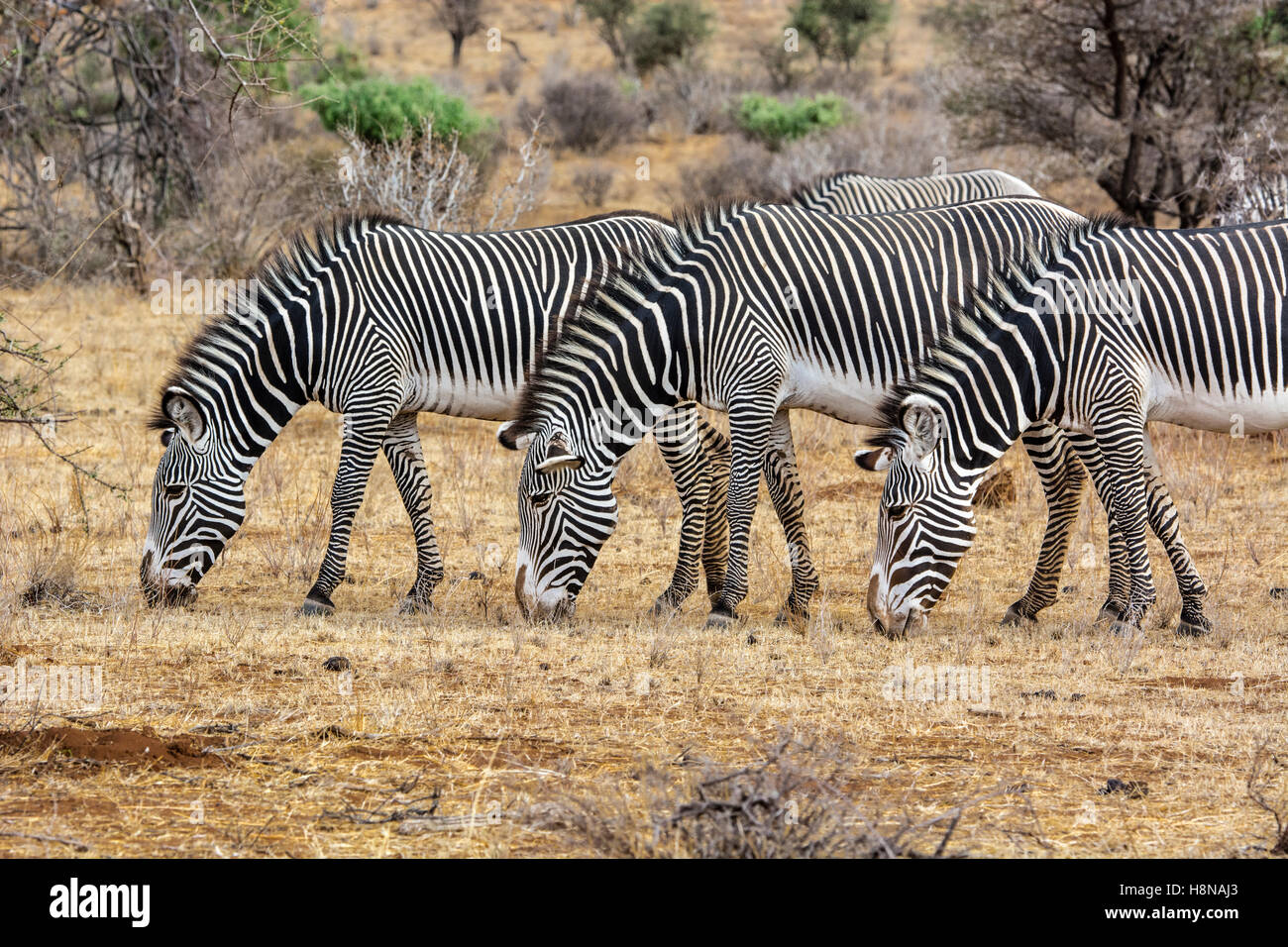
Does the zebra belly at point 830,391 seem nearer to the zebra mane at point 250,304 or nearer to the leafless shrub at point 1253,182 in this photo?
the zebra mane at point 250,304

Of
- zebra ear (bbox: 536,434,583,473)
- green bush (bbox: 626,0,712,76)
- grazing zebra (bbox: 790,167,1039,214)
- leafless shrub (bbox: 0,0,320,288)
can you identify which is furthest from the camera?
green bush (bbox: 626,0,712,76)

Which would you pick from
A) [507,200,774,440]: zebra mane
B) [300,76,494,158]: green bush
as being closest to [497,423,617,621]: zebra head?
[507,200,774,440]: zebra mane

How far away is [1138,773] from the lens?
17.7ft

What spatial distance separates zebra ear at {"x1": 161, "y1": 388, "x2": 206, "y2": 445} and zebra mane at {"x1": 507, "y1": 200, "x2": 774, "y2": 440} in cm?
169

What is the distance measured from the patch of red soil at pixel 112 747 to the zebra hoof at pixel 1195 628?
15.6 ft

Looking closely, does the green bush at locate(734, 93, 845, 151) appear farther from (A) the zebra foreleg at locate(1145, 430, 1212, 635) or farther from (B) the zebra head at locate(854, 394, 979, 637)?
(B) the zebra head at locate(854, 394, 979, 637)

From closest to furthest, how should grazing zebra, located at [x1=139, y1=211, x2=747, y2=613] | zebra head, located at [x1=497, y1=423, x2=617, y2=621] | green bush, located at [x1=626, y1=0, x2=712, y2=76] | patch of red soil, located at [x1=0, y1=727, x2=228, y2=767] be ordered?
patch of red soil, located at [x1=0, y1=727, x2=228, y2=767] → zebra head, located at [x1=497, y1=423, x2=617, y2=621] → grazing zebra, located at [x1=139, y1=211, x2=747, y2=613] → green bush, located at [x1=626, y1=0, x2=712, y2=76]

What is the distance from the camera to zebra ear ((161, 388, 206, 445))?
7.92m

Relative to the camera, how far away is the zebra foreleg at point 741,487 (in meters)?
7.68

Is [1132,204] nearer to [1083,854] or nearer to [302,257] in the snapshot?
[302,257]

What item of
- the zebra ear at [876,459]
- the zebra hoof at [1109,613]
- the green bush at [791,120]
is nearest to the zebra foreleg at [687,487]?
the zebra ear at [876,459]

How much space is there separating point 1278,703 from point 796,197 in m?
5.00
